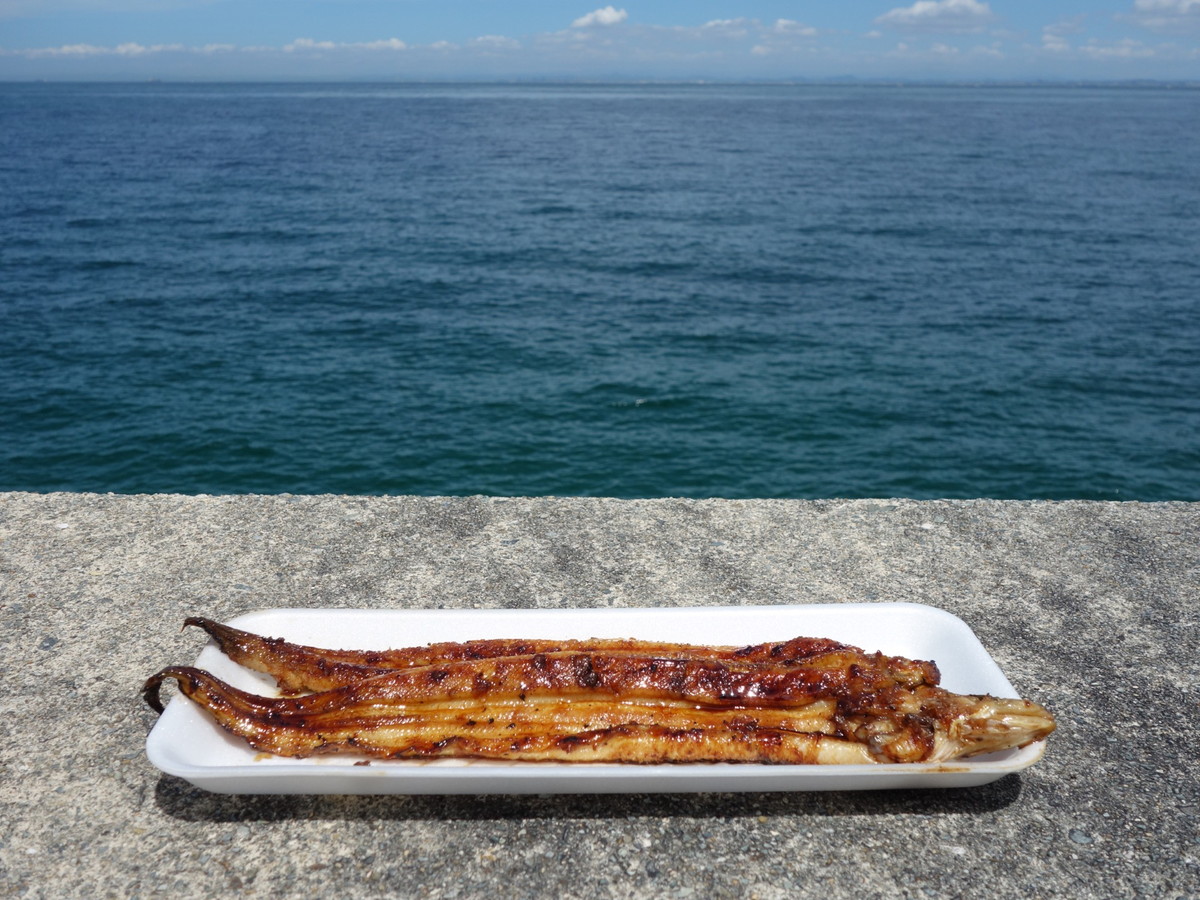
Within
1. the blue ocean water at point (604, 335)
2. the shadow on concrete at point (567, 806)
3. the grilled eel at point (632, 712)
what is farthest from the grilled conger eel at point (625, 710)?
the blue ocean water at point (604, 335)

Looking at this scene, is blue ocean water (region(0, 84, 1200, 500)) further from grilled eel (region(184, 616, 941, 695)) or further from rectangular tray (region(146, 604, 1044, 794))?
grilled eel (region(184, 616, 941, 695))

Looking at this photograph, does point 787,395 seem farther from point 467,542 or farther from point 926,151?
point 926,151

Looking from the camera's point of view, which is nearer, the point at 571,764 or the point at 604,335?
the point at 571,764

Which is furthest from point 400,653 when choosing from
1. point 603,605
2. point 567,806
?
point 603,605

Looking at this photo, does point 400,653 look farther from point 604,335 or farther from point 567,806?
point 604,335

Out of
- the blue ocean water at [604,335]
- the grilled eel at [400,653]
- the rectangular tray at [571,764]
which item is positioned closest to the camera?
the rectangular tray at [571,764]

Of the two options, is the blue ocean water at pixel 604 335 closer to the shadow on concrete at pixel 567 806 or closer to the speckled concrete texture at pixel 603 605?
the speckled concrete texture at pixel 603 605
